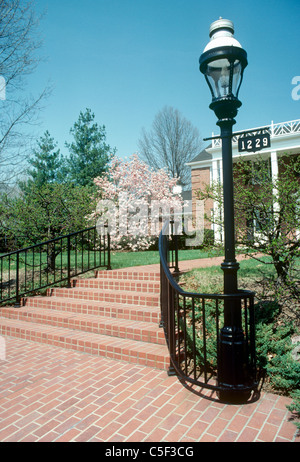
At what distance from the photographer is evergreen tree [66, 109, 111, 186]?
26.9 meters

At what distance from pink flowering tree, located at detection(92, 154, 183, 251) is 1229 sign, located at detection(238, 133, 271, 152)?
923 centimetres

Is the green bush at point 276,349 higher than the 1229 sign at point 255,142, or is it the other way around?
the 1229 sign at point 255,142

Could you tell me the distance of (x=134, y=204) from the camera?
15.1 metres

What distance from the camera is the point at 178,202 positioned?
1828cm

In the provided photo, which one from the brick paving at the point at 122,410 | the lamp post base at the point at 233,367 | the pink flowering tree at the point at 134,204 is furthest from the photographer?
the pink flowering tree at the point at 134,204

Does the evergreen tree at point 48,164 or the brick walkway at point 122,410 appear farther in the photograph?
the evergreen tree at point 48,164

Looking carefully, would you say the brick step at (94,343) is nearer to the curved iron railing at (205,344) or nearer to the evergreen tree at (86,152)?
the curved iron railing at (205,344)

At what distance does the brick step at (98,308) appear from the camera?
452 cm

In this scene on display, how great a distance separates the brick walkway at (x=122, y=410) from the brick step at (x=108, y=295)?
149 centimetres

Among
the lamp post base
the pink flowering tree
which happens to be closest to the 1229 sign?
the lamp post base

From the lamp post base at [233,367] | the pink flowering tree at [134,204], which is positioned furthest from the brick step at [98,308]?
the pink flowering tree at [134,204]

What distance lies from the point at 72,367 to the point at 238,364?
2039mm

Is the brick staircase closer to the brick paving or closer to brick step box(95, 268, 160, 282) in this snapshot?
brick step box(95, 268, 160, 282)
